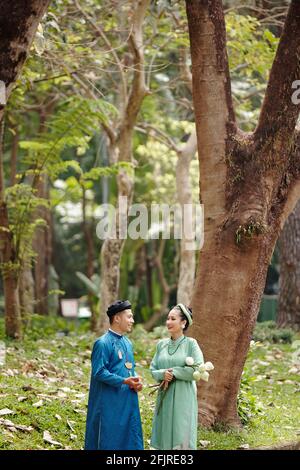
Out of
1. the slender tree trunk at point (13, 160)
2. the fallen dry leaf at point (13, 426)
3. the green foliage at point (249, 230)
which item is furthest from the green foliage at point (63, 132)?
the fallen dry leaf at point (13, 426)

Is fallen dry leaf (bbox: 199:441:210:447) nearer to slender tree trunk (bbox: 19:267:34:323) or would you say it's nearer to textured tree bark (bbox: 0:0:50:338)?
textured tree bark (bbox: 0:0:50:338)

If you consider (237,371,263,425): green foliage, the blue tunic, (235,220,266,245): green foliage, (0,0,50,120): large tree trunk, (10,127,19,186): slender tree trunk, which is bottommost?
(237,371,263,425): green foliage

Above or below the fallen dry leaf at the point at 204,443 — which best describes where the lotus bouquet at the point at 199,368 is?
above

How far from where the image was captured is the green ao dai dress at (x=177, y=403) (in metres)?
7.13

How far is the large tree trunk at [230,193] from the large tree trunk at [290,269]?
28.5 ft

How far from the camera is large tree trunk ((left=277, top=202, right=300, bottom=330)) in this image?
1764 cm

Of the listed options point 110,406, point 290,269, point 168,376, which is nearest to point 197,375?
point 168,376

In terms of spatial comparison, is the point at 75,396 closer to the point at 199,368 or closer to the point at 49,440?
the point at 49,440

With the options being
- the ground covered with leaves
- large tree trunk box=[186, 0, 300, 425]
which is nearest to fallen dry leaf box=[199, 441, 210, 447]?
the ground covered with leaves

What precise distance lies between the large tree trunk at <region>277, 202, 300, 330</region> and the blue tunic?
10.9 meters

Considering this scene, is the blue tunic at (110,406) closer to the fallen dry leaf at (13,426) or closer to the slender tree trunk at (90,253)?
the fallen dry leaf at (13,426)

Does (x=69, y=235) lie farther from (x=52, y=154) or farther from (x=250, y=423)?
(x=250, y=423)

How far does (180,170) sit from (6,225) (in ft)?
17.0

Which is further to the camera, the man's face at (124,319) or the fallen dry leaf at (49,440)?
the fallen dry leaf at (49,440)
